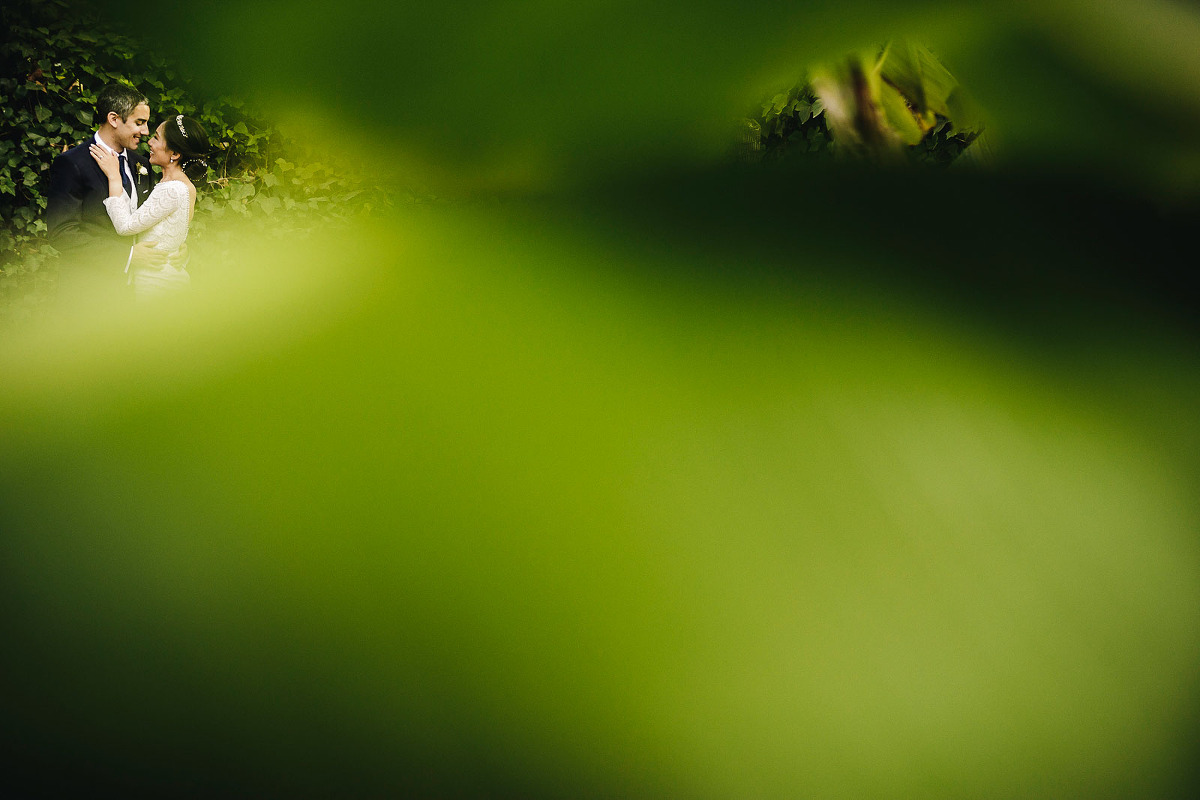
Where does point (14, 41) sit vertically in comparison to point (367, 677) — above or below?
above

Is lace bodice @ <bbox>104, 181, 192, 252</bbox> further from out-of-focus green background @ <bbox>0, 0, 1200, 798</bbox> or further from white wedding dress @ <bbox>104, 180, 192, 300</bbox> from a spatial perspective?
out-of-focus green background @ <bbox>0, 0, 1200, 798</bbox>

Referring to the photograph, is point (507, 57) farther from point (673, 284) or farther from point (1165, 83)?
point (1165, 83)

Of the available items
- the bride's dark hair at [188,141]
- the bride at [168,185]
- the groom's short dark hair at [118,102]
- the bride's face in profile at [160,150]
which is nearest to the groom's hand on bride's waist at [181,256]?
the bride's dark hair at [188,141]

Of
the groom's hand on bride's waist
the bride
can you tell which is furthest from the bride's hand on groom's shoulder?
the groom's hand on bride's waist

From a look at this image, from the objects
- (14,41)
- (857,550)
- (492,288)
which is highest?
(14,41)

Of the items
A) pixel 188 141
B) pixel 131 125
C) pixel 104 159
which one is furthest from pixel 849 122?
pixel 131 125

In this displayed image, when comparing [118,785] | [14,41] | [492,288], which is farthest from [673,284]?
[14,41]
